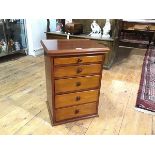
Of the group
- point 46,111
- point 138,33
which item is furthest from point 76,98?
point 138,33

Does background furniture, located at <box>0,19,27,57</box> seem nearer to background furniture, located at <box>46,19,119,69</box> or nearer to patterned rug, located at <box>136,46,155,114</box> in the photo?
background furniture, located at <box>46,19,119,69</box>

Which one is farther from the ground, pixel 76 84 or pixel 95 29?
pixel 95 29

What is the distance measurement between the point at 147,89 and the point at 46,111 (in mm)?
1333

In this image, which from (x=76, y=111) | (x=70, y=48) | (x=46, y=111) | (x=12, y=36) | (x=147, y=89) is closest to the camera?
(x=70, y=48)

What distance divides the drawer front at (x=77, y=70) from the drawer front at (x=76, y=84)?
0.05 meters

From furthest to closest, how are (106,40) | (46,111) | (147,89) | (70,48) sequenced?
(106,40) < (147,89) < (46,111) < (70,48)

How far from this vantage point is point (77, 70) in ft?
4.93

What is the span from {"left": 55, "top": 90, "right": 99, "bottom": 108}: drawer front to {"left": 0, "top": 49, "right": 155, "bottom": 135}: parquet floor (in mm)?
211

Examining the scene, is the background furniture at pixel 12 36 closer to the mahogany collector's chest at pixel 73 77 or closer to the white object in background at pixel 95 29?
the white object in background at pixel 95 29

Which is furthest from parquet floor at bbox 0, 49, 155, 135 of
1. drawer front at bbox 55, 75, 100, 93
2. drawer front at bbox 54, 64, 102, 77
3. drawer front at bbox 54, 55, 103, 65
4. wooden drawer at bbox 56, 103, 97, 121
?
drawer front at bbox 54, 55, 103, 65

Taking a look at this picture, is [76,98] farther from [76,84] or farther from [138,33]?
[138,33]

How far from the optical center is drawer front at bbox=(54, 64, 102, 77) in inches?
57.2

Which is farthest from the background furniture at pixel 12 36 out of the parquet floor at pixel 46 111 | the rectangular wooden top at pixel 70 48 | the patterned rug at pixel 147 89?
the patterned rug at pixel 147 89

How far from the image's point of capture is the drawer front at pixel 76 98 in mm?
1578
